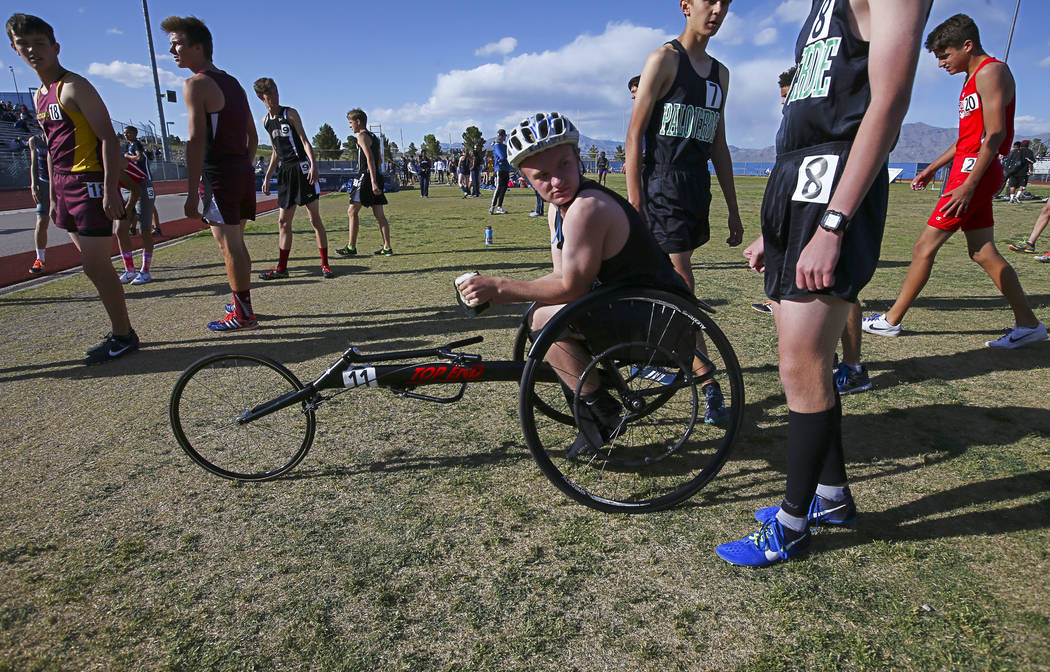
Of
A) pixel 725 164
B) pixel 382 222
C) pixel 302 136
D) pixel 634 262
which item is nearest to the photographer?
pixel 634 262

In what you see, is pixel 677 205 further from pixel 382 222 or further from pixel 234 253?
pixel 382 222

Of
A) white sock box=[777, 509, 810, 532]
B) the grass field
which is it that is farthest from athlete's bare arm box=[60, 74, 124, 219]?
white sock box=[777, 509, 810, 532]

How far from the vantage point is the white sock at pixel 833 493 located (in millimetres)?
2068

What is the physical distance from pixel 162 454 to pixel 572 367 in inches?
85.2

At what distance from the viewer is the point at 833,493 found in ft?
6.80

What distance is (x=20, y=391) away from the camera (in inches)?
145

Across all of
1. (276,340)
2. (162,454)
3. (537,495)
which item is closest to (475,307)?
(537,495)

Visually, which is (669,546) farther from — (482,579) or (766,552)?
(482,579)

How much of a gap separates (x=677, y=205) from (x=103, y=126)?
13.7 ft

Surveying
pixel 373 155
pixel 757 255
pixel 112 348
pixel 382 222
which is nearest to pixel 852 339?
pixel 757 255

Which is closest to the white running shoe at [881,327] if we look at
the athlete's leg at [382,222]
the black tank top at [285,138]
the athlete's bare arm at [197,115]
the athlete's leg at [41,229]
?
the athlete's bare arm at [197,115]

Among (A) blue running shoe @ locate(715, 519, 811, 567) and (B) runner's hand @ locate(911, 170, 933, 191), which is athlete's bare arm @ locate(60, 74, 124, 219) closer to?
(A) blue running shoe @ locate(715, 519, 811, 567)

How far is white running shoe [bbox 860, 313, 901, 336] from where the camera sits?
14.7ft

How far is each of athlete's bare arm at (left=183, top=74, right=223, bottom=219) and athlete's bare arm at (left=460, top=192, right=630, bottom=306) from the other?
3.42 m
